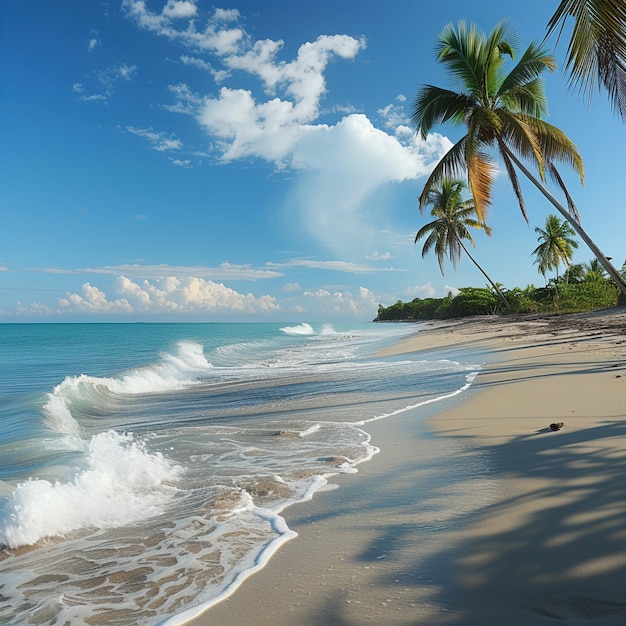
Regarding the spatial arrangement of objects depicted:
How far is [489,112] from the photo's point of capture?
14.7 meters

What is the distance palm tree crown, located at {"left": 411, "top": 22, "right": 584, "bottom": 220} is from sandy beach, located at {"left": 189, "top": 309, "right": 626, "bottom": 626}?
10.8m

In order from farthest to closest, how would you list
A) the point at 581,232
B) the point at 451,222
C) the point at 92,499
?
1. the point at 451,222
2. the point at 581,232
3. the point at 92,499

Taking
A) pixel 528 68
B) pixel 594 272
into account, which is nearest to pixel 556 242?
pixel 594 272

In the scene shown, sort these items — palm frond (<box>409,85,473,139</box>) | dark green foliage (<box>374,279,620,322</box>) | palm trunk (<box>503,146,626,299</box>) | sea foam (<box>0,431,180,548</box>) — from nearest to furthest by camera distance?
1. sea foam (<box>0,431,180,548</box>)
2. palm trunk (<box>503,146,626,299</box>)
3. palm frond (<box>409,85,473,139</box>)
4. dark green foliage (<box>374,279,620,322</box>)

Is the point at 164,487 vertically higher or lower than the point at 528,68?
lower

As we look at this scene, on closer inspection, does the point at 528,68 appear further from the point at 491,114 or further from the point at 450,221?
the point at 450,221

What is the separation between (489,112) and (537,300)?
30.9 meters

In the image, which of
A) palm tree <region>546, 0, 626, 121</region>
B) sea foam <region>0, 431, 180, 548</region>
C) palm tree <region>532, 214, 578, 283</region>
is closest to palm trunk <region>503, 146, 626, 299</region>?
palm tree <region>546, 0, 626, 121</region>

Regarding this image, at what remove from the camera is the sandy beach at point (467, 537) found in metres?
2.33

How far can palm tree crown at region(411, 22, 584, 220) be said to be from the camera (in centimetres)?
1437

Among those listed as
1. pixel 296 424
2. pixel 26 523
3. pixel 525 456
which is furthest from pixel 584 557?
pixel 296 424

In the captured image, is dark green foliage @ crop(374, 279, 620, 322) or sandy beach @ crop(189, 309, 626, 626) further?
dark green foliage @ crop(374, 279, 620, 322)

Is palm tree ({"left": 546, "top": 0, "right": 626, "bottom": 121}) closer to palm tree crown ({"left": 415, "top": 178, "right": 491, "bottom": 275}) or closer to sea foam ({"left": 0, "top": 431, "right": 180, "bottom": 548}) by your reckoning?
sea foam ({"left": 0, "top": 431, "right": 180, "bottom": 548})

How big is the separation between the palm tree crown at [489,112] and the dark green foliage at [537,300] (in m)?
16.7
